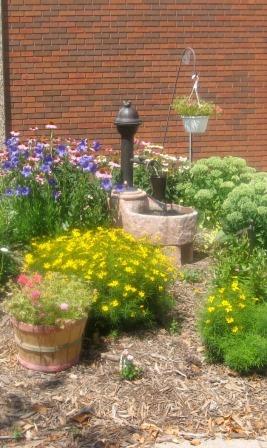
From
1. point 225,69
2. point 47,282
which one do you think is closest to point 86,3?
point 225,69

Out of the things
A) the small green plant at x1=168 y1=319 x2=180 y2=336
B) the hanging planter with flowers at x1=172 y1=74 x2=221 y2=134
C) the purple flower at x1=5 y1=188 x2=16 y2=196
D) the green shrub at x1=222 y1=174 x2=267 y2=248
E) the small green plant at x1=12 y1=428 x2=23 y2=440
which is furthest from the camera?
the hanging planter with flowers at x1=172 y1=74 x2=221 y2=134

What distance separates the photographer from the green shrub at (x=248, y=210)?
622 cm

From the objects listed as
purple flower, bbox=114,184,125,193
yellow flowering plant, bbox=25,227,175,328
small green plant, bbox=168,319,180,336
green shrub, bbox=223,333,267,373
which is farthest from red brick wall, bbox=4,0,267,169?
green shrub, bbox=223,333,267,373

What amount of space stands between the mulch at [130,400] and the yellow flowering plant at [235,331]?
0.40 ft

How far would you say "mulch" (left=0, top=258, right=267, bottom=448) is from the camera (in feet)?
13.4

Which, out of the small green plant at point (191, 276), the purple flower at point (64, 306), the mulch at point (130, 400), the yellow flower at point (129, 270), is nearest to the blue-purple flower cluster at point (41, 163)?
the small green plant at point (191, 276)

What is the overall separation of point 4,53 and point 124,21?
1622 mm

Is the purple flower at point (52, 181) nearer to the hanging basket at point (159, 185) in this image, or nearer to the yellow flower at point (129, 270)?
the hanging basket at point (159, 185)

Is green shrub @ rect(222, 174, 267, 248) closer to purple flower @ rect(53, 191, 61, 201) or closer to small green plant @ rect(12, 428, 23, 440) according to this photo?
purple flower @ rect(53, 191, 61, 201)

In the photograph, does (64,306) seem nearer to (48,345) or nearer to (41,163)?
(48,345)

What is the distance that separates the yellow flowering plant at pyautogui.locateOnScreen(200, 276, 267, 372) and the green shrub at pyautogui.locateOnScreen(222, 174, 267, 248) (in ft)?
4.49

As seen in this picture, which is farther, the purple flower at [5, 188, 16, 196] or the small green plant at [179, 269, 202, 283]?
the purple flower at [5, 188, 16, 196]

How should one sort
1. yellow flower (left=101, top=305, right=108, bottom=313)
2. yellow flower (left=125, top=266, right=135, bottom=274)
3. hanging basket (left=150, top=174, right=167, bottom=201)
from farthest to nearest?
hanging basket (left=150, top=174, right=167, bottom=201)
yellow flower (left=125, top=266, right=135, bottom=274)
yellow flower (left=101, top=305, right=108, bottom=313)

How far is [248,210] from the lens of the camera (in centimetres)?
619
